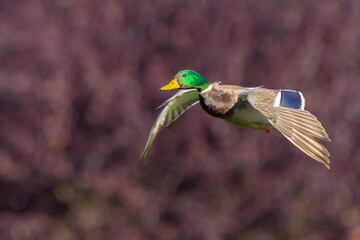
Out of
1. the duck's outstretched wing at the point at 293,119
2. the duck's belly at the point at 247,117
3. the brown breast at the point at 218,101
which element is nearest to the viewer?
the duck's outstretched wing at the point at 293,119

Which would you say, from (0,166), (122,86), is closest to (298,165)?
(122,86)

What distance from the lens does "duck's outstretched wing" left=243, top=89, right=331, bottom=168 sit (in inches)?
136

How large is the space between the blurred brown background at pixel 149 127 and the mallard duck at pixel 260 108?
7.85 m

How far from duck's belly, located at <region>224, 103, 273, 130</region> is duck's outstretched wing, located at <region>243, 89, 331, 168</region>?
67 millimetres

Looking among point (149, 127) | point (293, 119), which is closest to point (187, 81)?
point (293, 119)

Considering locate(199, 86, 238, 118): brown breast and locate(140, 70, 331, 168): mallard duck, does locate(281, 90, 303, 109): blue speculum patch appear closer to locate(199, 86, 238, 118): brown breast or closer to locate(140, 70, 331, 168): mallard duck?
locate(140, 70, 331, 168): mallard duck

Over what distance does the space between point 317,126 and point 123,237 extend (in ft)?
28.9

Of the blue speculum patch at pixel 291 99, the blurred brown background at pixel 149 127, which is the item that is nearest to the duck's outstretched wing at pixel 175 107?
the blue speculum patch at pixel 291 99

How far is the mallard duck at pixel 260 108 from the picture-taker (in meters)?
3.57

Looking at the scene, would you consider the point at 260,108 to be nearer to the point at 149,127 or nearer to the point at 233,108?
the point at 233,108

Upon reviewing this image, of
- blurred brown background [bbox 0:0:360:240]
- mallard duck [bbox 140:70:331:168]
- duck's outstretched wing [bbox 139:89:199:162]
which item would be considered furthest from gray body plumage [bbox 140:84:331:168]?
blurred brown background [bbox 0:0:360:240]

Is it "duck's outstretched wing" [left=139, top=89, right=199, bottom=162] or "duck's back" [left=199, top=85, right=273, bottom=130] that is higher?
"duck's back" [left=199, top=85, right=273, bottom=130]

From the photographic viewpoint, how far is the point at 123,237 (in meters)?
12.2

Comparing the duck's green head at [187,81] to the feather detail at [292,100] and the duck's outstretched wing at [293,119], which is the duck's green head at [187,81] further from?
the feather detail at [292,100]
